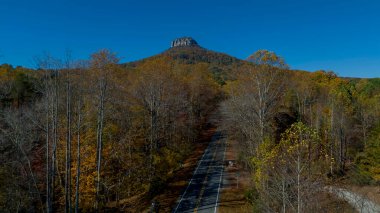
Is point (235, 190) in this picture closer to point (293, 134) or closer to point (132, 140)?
point (132, 140)

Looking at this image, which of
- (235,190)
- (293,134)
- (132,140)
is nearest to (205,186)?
(235,190)

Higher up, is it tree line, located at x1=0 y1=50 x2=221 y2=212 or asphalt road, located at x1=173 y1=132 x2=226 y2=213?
tree line, located at x1=0 y1=50 x2=221 y2=212

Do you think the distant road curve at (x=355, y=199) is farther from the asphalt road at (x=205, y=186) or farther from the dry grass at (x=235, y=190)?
the asphalt road at (x=205, y=186)

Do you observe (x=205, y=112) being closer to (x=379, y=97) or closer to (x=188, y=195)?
(x=379, y=97)

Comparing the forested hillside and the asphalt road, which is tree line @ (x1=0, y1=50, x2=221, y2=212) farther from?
the asphalt road

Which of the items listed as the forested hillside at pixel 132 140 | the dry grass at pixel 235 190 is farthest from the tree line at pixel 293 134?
the dry grass at pixel 235 190

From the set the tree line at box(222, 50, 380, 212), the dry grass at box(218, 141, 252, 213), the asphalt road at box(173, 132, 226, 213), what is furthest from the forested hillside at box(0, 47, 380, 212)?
the asphalt road at box(173, 132, 226, 213)
